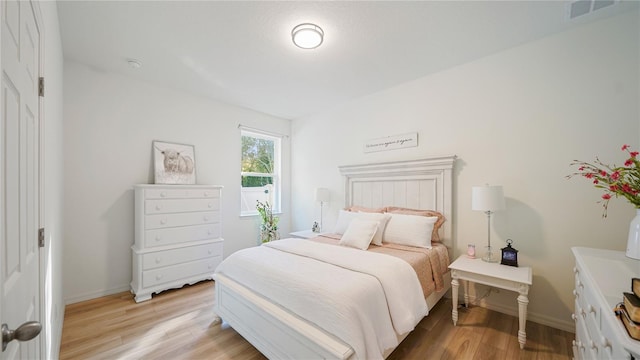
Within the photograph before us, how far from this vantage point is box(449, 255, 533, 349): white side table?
197 cm

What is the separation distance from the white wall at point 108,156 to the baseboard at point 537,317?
3.81m

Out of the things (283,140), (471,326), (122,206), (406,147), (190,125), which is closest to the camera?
(471,326)

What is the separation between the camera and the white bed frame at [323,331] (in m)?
1.55

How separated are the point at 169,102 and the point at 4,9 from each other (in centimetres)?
301

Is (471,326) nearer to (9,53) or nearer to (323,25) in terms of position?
(323,25)

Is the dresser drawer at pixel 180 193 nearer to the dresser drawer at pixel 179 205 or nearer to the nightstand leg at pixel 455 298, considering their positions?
the dresser drawer at pixel 179 205

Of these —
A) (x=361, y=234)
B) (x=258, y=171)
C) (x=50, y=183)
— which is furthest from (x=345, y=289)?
(x=258, y=171)

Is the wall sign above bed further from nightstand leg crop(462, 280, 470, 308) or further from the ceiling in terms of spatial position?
nightstand leg crop(462, 280, 470, 308)

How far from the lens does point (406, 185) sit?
318cm

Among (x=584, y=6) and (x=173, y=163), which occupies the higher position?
(x=584, y=6)

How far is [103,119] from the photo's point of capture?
289 centimetres

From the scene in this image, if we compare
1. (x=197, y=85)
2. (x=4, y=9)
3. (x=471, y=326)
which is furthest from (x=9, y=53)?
(x=471, y=326)

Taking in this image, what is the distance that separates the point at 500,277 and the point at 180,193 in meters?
3.44

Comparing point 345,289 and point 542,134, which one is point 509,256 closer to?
point 542,134
